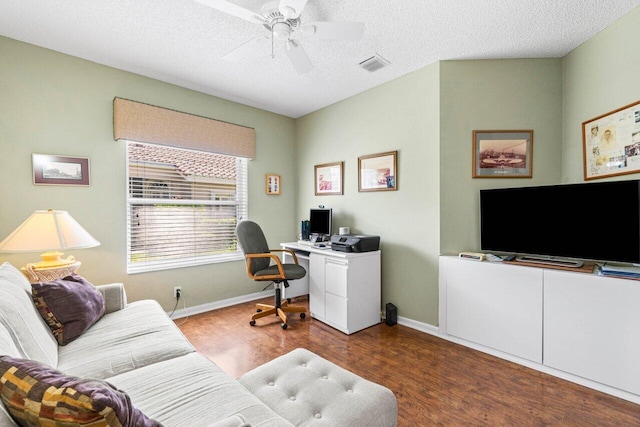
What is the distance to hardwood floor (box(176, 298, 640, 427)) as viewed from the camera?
1699 millimetres

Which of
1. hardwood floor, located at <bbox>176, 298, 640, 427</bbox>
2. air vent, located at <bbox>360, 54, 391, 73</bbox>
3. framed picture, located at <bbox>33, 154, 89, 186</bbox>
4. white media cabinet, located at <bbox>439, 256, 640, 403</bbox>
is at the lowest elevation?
hardwood floor, located at <bbox>176, 298, 640, 427</bbox>

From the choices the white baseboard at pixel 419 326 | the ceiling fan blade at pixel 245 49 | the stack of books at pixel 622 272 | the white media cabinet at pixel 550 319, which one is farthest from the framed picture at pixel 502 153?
the ceiling fan blade at pixel 245 49

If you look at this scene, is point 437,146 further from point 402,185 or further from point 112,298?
point 112,298

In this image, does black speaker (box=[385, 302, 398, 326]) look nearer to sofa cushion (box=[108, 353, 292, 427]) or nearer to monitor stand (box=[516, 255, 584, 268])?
monitor stand (box=[516, 255, 584, 268])

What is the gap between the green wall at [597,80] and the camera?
1.98 m

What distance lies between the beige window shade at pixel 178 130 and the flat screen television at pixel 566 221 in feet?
9.23

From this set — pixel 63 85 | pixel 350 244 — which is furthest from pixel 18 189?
pixel 350 244

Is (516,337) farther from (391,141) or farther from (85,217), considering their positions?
Answer: (85,217)

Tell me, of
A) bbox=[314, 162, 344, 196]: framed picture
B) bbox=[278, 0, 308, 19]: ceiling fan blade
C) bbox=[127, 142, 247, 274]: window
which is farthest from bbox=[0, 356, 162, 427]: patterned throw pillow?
bbox=[314, 162, 344, 196]: framed picture

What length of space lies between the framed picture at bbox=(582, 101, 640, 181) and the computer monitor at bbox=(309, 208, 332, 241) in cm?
243

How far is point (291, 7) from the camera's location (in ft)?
5.56

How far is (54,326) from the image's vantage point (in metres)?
1.62

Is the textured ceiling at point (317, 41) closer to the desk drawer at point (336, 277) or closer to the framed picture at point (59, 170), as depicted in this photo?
the framed picture at point (59, 170)

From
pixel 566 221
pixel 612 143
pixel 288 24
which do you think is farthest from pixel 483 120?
pixel 288 24
